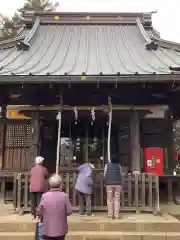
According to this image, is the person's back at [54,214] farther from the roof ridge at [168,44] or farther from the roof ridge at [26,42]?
the roof ridge at [168,44]

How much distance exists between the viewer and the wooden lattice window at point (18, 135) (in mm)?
11312

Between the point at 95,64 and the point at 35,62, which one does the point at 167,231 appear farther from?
the point at 35,62

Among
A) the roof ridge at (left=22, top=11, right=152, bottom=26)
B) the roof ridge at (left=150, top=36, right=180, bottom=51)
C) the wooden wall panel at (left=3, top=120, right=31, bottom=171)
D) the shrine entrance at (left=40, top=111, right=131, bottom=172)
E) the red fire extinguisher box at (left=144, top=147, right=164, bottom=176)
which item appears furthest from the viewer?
the roof ridge at (left=22, top=11, right=152, bottom=26)

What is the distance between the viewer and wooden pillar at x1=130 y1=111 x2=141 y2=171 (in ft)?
30.8

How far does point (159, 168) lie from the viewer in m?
10.6

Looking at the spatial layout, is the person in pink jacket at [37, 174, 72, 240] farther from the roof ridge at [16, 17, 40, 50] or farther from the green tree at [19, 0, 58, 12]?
the green tree at [19, 0, 58, 12]

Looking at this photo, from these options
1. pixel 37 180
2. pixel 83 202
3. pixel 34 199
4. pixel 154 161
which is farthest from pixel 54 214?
pixel 154 161

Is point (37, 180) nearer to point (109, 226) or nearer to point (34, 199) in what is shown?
point (34, 199)

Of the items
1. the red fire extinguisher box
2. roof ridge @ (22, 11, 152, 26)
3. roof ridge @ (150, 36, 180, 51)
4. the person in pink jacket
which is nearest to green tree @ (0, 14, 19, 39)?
roof ridge @ (22, 11, 152, 26)

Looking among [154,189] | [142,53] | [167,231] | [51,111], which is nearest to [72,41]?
[142,53]

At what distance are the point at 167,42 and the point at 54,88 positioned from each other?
5.28 m

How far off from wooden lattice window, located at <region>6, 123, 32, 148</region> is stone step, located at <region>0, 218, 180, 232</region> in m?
4.46

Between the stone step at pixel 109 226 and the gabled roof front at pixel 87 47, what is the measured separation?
361 centimetres

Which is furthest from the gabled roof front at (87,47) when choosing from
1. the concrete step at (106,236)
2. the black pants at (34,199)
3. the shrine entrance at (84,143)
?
the concrete step at (106,236)
